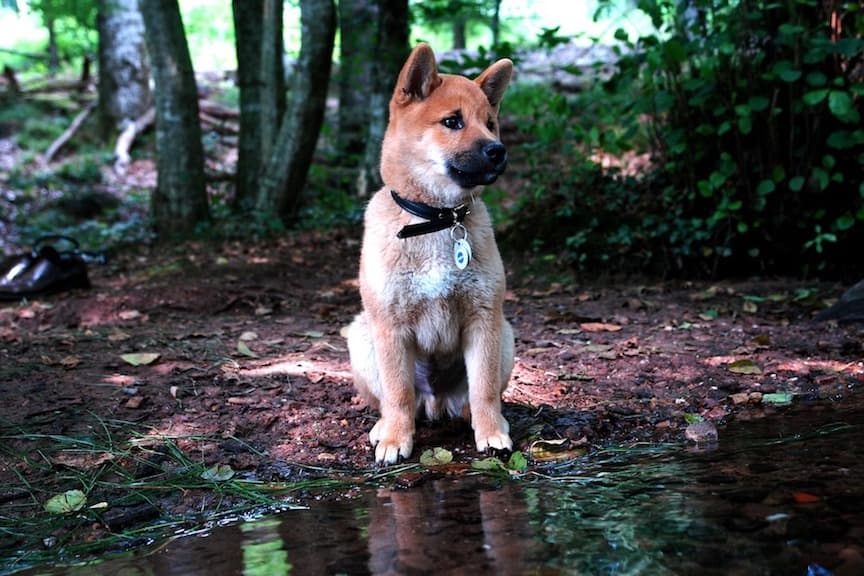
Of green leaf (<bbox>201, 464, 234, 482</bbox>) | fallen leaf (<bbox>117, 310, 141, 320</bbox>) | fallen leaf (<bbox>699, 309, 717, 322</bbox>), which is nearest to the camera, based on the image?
green leaf (<bbox>201, 464, 234, 482</bbox>)

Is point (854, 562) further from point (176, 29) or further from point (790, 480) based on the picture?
point (176, 29)

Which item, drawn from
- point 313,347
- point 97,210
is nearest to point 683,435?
point 313,347

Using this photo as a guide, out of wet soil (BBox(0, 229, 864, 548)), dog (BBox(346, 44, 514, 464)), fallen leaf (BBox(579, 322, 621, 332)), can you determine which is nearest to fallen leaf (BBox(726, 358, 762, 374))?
wet soil (BBox(0, 229, 864, 548))

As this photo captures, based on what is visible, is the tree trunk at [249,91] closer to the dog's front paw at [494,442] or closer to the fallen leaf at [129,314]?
the fallen leaf at [129,314]

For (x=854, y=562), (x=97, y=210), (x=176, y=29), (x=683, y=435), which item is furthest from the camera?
(x=97, y=210)

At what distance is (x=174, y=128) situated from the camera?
30.6 feet

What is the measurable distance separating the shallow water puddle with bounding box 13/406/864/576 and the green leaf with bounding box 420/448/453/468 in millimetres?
279

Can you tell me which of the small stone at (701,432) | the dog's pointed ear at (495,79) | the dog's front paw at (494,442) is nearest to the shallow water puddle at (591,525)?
the small stone at (701,432)

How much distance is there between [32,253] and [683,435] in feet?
22.3

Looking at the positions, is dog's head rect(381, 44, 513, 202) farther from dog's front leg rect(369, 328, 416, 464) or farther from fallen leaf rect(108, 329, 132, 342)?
fallen leaf rect(108, 329, 132, 342)

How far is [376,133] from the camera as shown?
9.66 metres

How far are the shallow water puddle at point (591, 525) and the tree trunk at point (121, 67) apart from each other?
594 inches

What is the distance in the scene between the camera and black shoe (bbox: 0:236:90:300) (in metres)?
7.36

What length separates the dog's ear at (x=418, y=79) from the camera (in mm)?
3566
